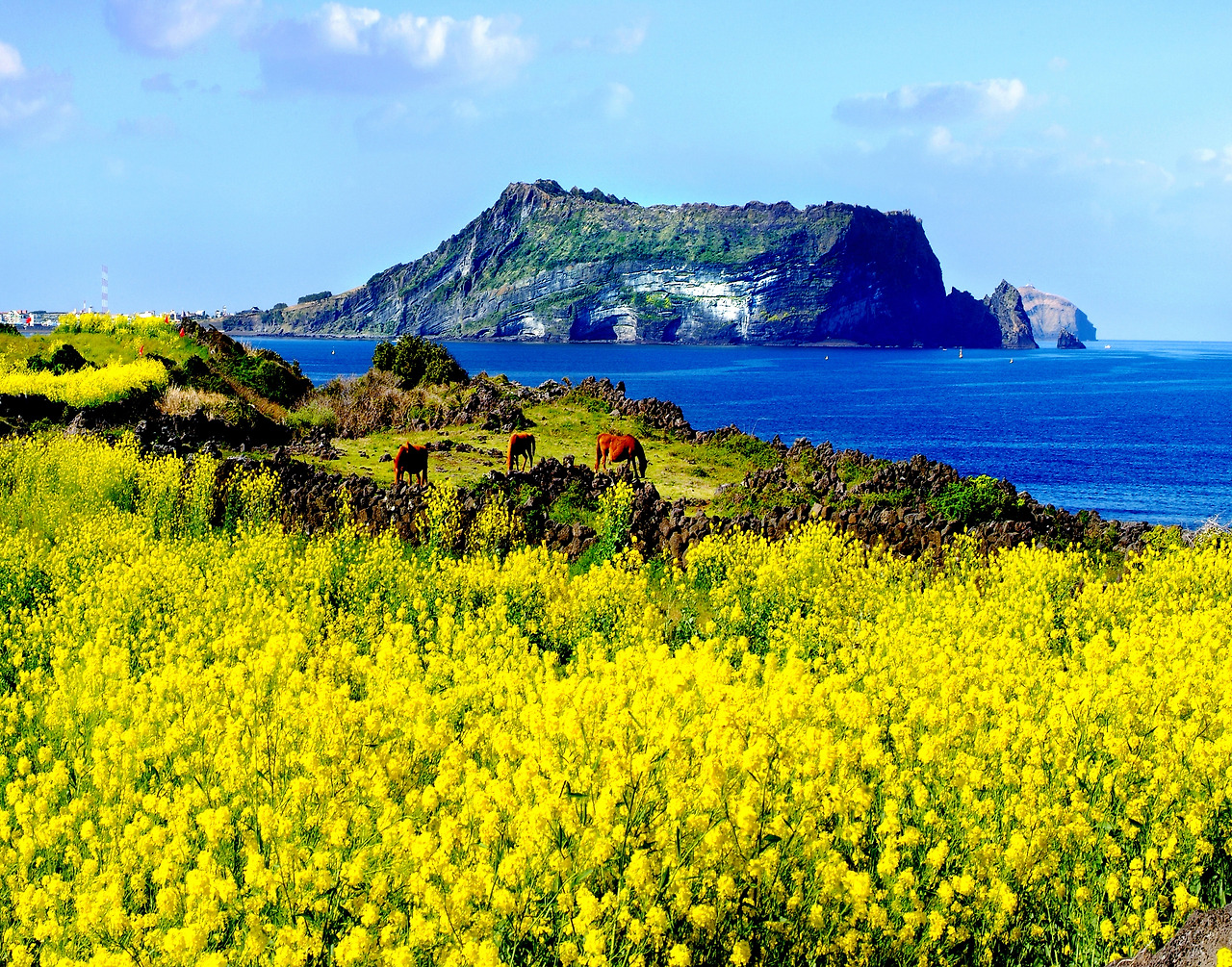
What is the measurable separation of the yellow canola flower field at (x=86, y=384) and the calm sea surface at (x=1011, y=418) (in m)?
24.6

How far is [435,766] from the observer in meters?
6.78

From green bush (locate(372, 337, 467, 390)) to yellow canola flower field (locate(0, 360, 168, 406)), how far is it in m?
10.3

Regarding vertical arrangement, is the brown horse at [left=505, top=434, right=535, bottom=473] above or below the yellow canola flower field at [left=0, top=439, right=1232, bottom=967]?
above

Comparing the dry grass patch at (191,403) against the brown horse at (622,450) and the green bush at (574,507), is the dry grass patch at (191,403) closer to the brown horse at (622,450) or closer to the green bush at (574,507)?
the brown horse at (622,450)

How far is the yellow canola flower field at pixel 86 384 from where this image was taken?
25.8 m

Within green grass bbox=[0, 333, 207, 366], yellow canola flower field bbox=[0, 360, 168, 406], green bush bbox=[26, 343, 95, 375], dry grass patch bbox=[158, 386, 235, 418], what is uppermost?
green grass bbox=[0, 333, 207, 366]

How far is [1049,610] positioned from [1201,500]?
39931mm

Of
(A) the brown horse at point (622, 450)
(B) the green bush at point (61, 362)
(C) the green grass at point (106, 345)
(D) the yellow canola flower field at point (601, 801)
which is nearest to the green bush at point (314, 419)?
(C) the green grass at point (106, 345)

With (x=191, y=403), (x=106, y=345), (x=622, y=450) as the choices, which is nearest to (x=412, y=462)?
(x=622, y=450)

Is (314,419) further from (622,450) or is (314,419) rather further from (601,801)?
(601,801)

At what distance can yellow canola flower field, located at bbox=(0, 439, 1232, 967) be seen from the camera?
199 inches

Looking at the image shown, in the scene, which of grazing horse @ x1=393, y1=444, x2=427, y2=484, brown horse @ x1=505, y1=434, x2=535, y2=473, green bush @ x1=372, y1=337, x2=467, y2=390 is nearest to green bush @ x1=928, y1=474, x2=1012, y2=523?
brown horse @ x1=505, y1=434, x2=535, y2=473

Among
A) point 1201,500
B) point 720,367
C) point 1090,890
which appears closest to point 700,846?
point 1090,890

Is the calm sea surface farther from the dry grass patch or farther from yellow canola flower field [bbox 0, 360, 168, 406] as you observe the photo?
yellow canola flower field [bbox 0, 360, 168, 406]
